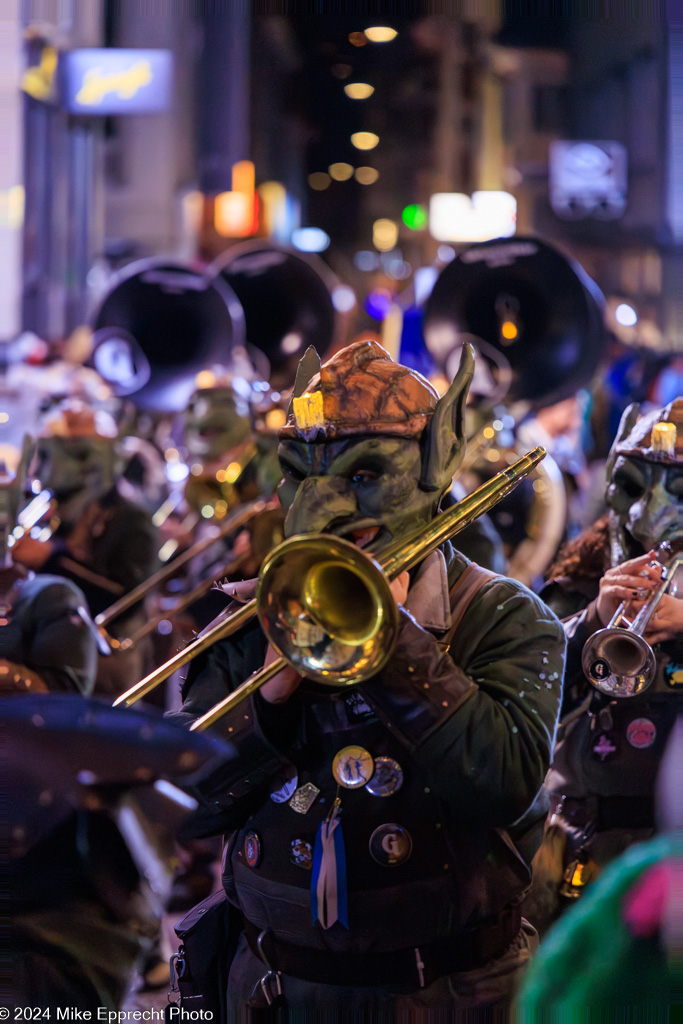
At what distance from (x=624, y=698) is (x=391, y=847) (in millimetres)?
1420

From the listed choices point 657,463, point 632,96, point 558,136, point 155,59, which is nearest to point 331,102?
point 155,59

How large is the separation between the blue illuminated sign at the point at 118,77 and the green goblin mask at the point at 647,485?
12.0 meters

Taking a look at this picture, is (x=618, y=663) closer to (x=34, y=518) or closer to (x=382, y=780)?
(x=382, y=780)

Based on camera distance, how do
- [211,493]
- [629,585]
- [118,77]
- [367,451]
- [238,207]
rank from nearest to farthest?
[367,451], [629,585], [211,493], [118,77], [238,207]

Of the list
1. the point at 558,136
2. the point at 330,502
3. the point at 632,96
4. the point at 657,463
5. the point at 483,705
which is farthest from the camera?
the point at 558,136

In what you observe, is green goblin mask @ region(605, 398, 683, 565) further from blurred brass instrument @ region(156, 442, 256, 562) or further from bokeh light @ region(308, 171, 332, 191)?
bokeh light @ region(308, 171, 332, 191)

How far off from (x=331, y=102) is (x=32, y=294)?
496cm

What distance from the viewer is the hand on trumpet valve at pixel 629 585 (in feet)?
11.0

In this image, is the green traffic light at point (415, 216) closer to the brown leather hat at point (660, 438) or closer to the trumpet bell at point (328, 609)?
the brown leather hat at point (660, 438)

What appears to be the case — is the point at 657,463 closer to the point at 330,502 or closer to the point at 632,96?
the point at 330,502

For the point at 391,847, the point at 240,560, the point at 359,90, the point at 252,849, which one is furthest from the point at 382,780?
the point at 359,90

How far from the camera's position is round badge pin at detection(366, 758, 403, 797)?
90.6 inches

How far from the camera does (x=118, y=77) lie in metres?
14.7

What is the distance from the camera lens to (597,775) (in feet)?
11.6
